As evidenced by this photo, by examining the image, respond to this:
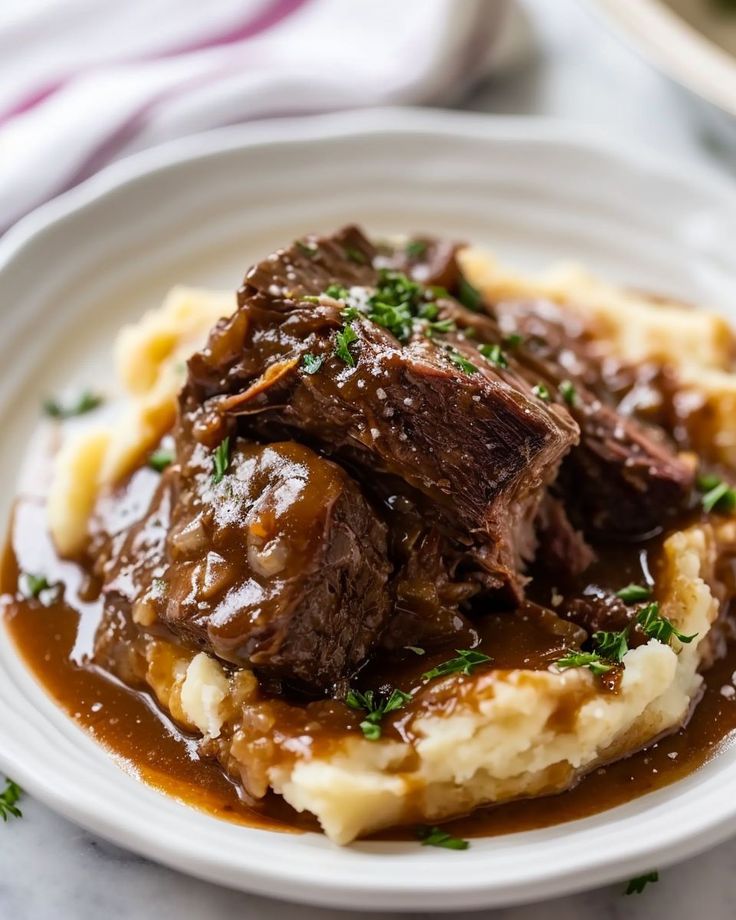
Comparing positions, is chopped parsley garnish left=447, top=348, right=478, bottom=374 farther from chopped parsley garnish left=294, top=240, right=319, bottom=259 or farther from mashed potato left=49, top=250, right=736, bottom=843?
mashed potato left=49, top=250, right=736, bottom=843

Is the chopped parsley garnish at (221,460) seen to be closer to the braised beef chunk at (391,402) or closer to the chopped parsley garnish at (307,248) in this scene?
the braised beef chunk at (391,402)

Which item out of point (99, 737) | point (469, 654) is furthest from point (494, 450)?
point (99, 737)

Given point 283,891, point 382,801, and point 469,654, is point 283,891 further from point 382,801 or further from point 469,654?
point 469,654

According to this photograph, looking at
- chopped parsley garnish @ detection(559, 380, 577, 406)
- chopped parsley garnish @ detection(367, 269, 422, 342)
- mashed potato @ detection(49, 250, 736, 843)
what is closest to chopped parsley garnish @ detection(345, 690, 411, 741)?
mashed potato @ detection(49, 250, 736, 843)

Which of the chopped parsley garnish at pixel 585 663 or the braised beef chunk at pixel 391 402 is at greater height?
the braised beef chunk at pixel 391 402

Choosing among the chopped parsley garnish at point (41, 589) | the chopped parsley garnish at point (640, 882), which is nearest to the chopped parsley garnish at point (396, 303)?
the chopped parsley garnish at point (41, 589)
